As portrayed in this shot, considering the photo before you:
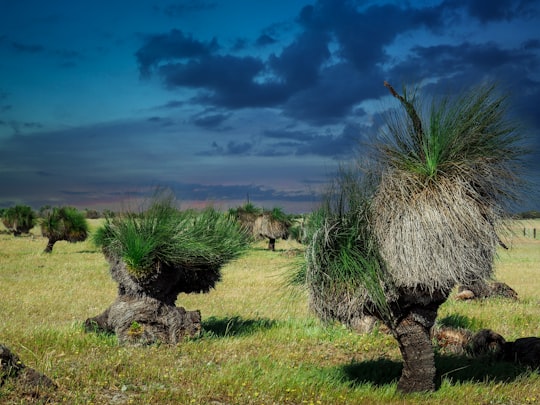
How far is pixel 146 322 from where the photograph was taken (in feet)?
40.1

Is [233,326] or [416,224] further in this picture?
[233,326]

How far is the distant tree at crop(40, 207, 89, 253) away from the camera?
3869 cm

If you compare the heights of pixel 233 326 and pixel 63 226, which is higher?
pixel 63 226

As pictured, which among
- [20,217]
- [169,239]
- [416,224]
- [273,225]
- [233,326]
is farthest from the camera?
[20,217]

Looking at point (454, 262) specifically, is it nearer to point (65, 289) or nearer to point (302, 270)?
point (302, 270)

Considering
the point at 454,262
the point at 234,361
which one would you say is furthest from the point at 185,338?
the point at 454,262

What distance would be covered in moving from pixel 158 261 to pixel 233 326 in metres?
3.08

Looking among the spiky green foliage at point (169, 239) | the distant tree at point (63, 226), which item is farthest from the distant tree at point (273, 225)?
the spiky green foliage at point (169, 239)

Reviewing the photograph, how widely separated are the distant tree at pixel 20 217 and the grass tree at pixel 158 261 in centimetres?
4703

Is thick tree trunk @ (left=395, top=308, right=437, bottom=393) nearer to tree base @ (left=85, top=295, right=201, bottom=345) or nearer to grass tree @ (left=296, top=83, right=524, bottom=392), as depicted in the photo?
grass tree @ (left=296, top=83, right=524, bottom=392)

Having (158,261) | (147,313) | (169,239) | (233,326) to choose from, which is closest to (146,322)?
(147,313)

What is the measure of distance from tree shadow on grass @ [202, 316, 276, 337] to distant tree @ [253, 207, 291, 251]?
30.1 meters

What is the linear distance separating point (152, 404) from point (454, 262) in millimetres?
4677

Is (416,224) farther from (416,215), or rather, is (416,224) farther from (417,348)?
(417,348)
